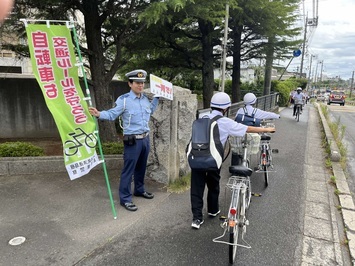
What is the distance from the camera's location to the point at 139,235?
133 inches

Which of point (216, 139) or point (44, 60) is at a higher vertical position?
point (44, 60)

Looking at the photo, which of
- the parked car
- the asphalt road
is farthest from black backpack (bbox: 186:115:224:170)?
the parked car

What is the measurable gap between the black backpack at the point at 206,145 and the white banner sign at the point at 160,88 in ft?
3.63

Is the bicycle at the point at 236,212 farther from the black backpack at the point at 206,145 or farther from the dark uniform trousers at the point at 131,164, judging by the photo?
the dark uniform trousers at the point at 131,164

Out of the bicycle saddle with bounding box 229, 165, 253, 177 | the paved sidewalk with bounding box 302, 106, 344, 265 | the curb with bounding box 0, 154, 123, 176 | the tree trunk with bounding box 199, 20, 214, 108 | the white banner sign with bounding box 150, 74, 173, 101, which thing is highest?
the tree trunk with bounding box 199, 20, 214, 108

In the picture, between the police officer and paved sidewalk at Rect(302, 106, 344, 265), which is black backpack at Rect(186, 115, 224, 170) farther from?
paved sidewalk at Rect(302, 106, 344, 265)

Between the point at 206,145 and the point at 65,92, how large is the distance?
2056mm

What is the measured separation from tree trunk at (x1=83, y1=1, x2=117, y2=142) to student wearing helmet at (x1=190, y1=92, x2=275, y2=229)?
12.5 ft

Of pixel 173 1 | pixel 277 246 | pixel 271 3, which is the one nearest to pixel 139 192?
pixel 277 246

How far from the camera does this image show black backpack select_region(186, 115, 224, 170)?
3.10m

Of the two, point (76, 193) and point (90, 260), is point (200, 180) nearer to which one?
point (90, 260)

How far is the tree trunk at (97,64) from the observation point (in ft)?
20.1

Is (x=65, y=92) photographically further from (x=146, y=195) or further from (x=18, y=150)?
(x=18, y=150)

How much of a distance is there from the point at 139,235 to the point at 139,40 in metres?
6.06
